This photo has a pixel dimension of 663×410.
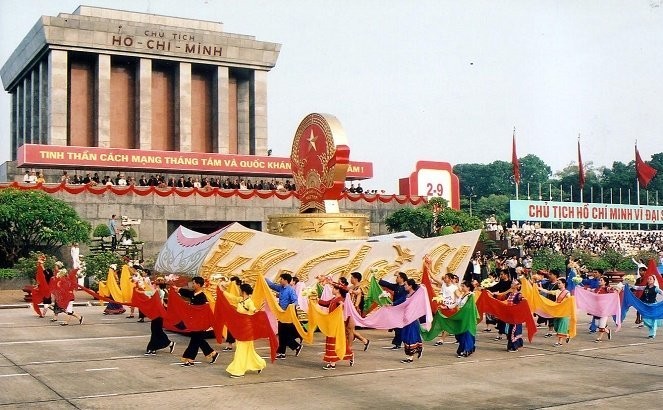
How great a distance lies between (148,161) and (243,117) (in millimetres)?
13619

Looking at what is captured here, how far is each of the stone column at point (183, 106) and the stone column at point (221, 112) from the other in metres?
2.33

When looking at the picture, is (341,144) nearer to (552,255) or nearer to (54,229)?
(54,229)

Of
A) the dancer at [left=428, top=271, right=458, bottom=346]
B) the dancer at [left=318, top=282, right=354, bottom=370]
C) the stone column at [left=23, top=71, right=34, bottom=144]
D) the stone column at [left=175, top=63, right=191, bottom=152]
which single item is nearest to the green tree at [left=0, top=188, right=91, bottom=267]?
the dancer at [left=428, top=271, right=458, bottom=346]

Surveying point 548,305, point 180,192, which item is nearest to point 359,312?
point 548,305

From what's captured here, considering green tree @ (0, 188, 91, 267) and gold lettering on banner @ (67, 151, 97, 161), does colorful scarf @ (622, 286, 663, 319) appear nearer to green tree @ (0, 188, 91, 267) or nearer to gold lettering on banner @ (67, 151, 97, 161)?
green tree @ (0, 188, 91, 267)

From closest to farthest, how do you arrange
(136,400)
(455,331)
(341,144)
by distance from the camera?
1. (136,400)
2. (455,331)
3. (341,144)

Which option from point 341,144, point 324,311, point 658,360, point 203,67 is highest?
point 203,67

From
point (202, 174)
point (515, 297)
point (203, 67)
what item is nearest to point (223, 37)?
point (203, 67)

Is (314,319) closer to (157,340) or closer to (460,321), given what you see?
(460,321)

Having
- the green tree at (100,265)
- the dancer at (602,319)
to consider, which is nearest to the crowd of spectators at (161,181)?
the green tree at (100,265)

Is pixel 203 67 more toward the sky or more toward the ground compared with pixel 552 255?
more toward the sky

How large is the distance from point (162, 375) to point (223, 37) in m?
45.3

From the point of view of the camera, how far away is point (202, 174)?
48.8 metres

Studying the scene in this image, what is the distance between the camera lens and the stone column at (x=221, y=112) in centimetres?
5569
